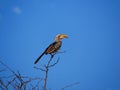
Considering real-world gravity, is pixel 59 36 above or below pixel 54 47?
above

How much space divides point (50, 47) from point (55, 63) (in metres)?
3.34

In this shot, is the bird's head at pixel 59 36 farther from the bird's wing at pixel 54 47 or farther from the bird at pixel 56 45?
the bird's wing at pixel 54 47

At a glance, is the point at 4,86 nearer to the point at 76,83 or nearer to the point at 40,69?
the point at 40,69

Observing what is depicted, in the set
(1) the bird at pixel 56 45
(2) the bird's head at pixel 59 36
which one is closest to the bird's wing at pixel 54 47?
(1) the bird at pixel 56 45

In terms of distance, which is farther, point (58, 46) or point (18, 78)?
point (58, 46)

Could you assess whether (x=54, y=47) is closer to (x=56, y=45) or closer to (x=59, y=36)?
(x=56, y=45)

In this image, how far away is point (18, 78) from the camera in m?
3.53

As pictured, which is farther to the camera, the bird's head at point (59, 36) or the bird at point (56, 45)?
the bird's head at point (59, 36)

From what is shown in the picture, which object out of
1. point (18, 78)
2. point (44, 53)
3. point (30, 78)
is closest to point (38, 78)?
point (30, 78)

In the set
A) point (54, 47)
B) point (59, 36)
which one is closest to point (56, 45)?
point (54, 47)

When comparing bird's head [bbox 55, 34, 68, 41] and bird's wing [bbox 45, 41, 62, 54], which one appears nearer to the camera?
bird's wing [bbox 45, 41, 62, 54]

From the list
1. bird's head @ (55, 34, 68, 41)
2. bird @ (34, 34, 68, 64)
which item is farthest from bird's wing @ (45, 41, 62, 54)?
bird's head @ (55, 34, 68, 41)

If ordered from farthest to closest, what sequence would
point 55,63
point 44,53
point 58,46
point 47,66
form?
point 58,46 < point 44,53 < point 55,63 < point 47,66

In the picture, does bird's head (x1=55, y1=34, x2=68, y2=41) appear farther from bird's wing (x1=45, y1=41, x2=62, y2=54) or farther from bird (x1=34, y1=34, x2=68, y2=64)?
bird's wing (x1=45, y1=41, x2=62, y2=54)
